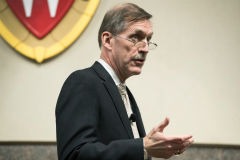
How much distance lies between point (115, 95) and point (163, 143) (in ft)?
0.95

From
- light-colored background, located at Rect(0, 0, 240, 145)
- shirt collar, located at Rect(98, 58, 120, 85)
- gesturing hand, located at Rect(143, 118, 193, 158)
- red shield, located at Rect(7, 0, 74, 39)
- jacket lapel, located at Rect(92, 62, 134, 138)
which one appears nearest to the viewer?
gesturing hand, located at Rect(143, 118, 193, 158)

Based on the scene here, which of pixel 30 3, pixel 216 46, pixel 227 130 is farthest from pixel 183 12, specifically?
pixel 30 3

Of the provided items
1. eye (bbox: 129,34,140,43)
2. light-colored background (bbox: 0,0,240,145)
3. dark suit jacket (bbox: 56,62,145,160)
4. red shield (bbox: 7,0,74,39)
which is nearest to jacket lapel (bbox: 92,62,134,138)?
dark suit jacket (bbox: 56,62,145,160)

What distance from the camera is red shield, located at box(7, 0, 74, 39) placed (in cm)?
245

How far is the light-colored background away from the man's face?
93cm

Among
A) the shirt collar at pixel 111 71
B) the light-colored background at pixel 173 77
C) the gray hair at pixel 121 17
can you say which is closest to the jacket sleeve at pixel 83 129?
the shirt collar at pixel 111 71

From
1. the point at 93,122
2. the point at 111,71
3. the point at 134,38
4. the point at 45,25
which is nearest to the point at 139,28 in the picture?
the point at 134,38

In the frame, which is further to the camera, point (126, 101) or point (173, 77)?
point (173, 77)

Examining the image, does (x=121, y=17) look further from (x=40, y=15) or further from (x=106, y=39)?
(x=40, y=15)

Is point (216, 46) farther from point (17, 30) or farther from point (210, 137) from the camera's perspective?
point (17, 30)

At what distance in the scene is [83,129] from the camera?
1.18m

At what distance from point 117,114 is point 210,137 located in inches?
46.0

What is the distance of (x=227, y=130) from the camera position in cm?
233

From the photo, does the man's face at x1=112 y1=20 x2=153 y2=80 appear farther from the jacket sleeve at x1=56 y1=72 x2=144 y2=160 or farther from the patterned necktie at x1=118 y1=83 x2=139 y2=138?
the jacket sleeve at x1=56 y1=72 x2=144 y2=160
